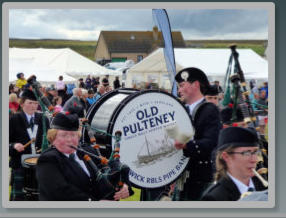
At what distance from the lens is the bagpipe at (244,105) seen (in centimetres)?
509

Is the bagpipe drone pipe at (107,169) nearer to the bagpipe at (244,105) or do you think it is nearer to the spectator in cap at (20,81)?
the spectator in cap at (20,81)

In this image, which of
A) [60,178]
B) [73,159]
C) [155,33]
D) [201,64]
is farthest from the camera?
[155,33]

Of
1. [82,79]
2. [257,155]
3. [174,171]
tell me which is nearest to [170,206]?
[174,171]

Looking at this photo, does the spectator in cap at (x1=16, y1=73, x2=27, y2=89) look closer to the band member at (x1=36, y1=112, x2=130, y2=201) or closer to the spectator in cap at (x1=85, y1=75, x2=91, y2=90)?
the band member at (x1=36, y1=112, x2=130, y2=201)

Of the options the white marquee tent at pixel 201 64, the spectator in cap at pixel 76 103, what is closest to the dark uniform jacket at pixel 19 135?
the spectator in cap at pixel 76 103

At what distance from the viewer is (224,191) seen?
4.83 meters

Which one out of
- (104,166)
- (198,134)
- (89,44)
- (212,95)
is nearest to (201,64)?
(212,95)

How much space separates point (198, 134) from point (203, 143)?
0.12 metres

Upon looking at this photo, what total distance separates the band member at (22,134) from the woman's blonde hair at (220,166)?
1814 millimetres

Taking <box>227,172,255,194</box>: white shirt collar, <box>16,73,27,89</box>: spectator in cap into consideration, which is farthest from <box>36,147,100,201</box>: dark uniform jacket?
<box>227,172,255,194</box>: white shirt collar

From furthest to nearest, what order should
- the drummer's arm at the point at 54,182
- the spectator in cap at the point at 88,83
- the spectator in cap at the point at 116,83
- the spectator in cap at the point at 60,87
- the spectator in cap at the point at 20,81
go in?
the spectator in cap at the point at 88,83 < the spectator in cap at the point at 116,83 < the spectator in cap at the point at 60,87 < the spectator in cap at the point at 20,81 < the drummer's arm at the point at 54,182

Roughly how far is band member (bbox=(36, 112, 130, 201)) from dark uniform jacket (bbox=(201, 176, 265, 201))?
1162 mm

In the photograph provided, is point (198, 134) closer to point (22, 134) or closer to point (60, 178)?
point (60, 178)

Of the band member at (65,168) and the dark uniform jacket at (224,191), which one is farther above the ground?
the band member at (65,168)
